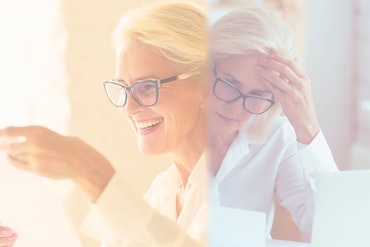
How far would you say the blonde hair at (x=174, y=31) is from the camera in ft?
2.44

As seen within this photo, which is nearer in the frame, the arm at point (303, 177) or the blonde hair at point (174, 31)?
the blonde hair at point (174, 31)

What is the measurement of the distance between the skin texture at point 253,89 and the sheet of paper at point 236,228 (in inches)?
2.6

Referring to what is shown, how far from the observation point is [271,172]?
2.78ft

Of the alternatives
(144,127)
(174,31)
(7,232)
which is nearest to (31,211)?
(7,232)

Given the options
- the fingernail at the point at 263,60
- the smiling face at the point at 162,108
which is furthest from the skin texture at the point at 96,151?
the fingernail at the point at 263,60

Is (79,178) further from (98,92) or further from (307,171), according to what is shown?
(307,171)

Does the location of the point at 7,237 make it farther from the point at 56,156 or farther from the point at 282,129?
the point at 282,129

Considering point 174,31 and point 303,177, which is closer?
point 174,31

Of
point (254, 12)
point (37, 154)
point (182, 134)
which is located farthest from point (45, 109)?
point (254, 12)

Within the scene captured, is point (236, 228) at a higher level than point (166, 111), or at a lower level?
lower

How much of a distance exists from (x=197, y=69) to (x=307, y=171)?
214 mm

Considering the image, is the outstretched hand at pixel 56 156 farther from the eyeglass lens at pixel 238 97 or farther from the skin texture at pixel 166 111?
the eyeglass lens at pixel 238 97

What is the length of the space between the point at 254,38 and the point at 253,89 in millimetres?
62

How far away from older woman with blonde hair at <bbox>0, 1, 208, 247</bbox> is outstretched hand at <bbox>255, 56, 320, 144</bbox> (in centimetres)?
10
